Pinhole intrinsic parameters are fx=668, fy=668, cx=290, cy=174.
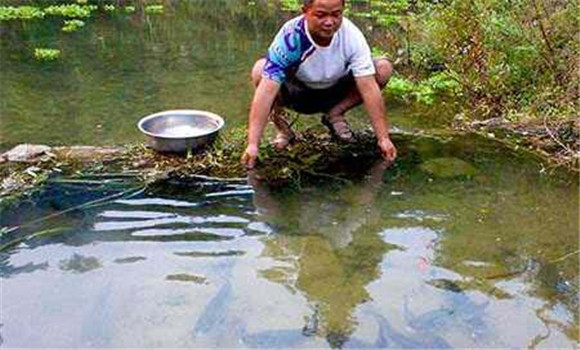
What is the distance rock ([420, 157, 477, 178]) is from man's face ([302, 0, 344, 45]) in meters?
1.04

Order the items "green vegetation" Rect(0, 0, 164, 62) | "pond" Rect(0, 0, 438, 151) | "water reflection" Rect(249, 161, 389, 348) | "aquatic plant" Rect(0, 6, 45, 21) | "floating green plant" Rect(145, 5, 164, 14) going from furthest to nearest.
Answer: "floating green plant" Rect(145, 5, 164, 14)
"aquatic plant" Rect(0, 6, 45, 21)
"green vegetation" Rect(0, 0, 164, 62)
"pond" Rect(0, 0, 438, 151)
"water reflection" Rect(249, 161, 389, 348)

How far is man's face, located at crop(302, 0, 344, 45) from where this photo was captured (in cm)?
354

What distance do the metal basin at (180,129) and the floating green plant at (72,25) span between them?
758 centimetres

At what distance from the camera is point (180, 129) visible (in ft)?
14.6

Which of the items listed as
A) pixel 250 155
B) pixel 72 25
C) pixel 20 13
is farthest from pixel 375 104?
pixel 20 13

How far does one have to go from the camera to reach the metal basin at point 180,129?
4.11 metres

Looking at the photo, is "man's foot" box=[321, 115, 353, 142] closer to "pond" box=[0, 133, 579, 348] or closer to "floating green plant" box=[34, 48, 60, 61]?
"pond" box=[0, 133, 579, 348]

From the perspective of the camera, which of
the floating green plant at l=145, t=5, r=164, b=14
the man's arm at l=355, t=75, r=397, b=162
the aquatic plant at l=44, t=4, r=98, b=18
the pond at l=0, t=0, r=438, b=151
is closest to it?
the man's arm at l=355, t=75, r=397, b=162

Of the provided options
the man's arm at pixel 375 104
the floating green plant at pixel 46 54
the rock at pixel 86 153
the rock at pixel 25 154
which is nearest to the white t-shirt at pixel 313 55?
the man's arm at pixel 375 104

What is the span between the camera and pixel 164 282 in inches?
113

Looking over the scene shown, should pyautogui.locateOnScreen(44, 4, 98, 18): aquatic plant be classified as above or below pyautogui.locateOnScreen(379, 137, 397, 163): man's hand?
below

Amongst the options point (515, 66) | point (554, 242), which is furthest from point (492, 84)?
point (554, 242)

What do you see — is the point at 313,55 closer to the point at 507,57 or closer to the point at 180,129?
the point at 180,129

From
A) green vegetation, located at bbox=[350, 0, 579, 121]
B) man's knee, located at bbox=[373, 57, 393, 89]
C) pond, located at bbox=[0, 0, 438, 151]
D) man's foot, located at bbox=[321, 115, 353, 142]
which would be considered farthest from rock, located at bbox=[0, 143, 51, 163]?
green vegetation, located at bbox=[350, 0, 579, 121]
